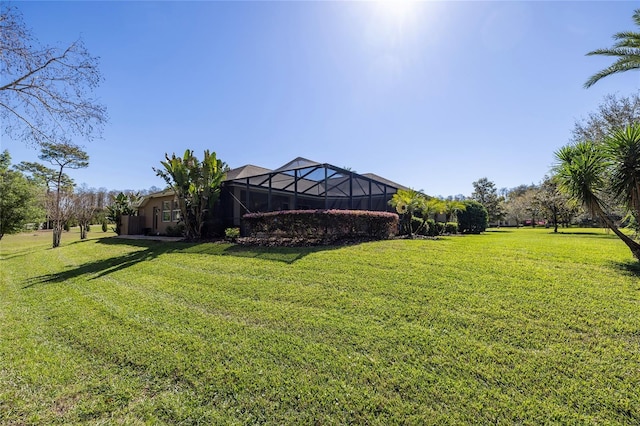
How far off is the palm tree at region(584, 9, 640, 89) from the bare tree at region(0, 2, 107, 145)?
14322 millimetres

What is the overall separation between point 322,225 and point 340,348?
6583 mm

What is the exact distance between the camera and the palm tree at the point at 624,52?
332 inches

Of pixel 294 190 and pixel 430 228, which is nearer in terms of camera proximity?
pixel 294 190

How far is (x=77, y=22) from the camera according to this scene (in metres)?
4.47

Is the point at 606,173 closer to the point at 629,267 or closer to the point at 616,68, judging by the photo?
the point at 629,267

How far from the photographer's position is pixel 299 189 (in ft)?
48.9

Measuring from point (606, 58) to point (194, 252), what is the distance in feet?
53.9

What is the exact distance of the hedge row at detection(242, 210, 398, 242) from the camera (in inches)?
377

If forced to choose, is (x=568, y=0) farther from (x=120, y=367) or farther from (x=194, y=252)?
(x=194, y=252)

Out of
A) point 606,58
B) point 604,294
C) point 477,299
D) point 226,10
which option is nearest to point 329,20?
point 226,10

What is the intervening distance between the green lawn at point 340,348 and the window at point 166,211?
12599 mm

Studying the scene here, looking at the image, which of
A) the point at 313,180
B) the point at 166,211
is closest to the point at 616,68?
the point at 313,180

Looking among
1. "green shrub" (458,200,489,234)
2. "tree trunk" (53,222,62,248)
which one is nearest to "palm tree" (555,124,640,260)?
"green shrub" (458,200,489,234)

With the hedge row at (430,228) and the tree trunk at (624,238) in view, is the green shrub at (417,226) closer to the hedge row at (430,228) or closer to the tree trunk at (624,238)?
the hedge row at (430,228)
